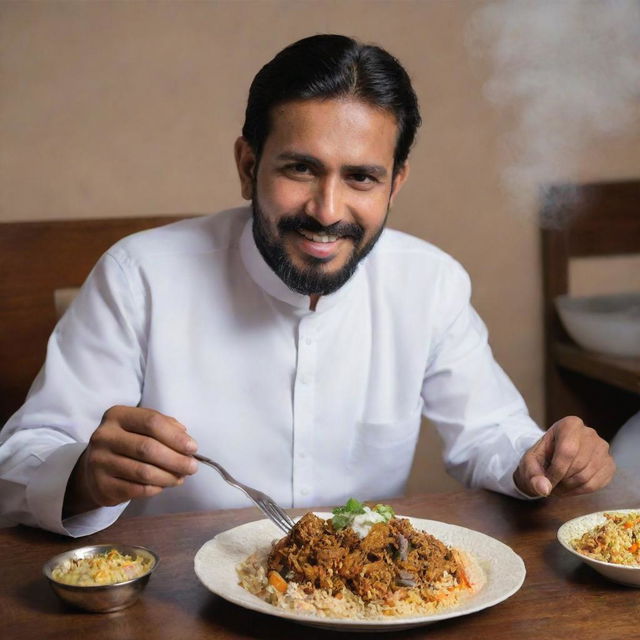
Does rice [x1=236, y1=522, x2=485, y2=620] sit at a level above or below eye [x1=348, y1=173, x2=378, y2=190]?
below

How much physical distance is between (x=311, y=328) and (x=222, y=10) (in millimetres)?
1561

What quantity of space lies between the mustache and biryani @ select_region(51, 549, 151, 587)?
84 centimetres

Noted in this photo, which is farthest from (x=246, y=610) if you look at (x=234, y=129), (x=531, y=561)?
(x=234, y=129)

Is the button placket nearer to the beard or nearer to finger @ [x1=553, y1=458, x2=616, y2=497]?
Answer: the beard

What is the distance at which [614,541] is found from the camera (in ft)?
4.84

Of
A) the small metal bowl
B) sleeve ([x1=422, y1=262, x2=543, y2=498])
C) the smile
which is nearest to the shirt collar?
the smile

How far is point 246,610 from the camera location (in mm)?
1360

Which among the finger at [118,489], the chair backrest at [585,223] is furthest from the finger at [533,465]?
the chair backrest at [585,223]

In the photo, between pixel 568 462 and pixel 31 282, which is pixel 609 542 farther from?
pixel 31 282

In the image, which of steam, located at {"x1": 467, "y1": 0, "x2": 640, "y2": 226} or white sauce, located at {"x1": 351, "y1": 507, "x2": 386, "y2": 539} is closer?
white sauce, located at {"x1": 351, "y1": 507, "x2": 386, "y2": 539}

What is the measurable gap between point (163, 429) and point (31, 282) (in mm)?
1569

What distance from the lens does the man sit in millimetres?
1986

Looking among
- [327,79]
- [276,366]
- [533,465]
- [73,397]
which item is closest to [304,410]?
[276,366]

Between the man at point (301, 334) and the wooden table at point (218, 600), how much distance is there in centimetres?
18
